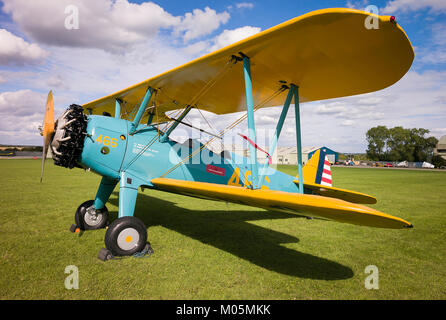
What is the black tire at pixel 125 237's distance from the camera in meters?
3.38

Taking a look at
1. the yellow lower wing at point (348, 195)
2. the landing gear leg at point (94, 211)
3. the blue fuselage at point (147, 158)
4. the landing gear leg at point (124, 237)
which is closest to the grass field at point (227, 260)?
the landing gear leg at point (124, 237)

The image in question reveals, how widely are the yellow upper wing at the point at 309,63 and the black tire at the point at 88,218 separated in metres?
2.36

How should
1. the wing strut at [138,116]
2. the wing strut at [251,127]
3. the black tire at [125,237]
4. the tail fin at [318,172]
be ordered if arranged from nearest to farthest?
the wing strut at [251,127]
the black tire at [125,237]
the wing strut at [138,116]
the tail fin at [318,172]

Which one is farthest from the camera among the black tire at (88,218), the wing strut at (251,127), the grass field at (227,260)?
the black tire at (88,218)

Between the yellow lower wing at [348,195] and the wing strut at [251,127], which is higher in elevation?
the wing strut at [251,127]

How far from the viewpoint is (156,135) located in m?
4.49

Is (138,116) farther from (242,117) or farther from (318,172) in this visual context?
(318,172)

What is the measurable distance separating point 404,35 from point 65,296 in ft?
14.6

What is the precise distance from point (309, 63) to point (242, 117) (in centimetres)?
119

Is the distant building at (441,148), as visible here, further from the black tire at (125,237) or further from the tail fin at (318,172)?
the black tire at (125,237)

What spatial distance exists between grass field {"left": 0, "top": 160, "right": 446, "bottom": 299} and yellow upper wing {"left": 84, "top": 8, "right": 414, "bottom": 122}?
2.35m

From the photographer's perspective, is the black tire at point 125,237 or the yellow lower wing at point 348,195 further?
the yellow lower wing at point 348,195

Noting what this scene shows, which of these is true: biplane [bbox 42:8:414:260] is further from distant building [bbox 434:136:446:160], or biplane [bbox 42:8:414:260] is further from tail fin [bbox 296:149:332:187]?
distant building [bbox 434:136:446:160]
